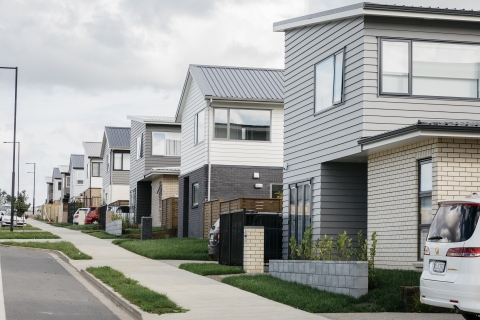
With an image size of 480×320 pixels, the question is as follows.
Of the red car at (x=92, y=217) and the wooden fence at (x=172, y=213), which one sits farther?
the red car at (x=92, y=217)

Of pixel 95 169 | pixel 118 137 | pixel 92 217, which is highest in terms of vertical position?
pixel 118 137

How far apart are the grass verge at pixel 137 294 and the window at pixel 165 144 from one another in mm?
26808

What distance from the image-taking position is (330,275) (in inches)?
609

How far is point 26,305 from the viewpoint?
547 inches

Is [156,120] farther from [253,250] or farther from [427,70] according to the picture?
[427,70]

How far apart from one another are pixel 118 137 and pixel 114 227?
2135 cm

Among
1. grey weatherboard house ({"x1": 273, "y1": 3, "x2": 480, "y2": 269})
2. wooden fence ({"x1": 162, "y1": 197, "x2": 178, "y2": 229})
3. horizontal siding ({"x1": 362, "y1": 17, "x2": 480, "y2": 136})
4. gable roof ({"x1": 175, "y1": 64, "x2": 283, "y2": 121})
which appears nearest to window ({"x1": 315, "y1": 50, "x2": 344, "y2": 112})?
grey weatherboard house ({"x1": 273, "y1": 3, "x2": 480, "y2": 269})

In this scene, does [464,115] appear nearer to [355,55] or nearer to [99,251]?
[355,55]

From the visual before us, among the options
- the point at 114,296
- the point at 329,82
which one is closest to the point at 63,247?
the point at 329,82

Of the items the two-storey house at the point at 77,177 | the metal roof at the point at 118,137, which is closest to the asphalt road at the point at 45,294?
the metal roof at the point at 118,137

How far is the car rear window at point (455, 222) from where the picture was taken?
10.8 meters

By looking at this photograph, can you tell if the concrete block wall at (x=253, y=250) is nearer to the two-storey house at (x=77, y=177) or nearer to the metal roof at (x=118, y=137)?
the metal roof at (x=118, y=137)

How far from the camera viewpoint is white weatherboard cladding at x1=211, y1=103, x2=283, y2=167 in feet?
108

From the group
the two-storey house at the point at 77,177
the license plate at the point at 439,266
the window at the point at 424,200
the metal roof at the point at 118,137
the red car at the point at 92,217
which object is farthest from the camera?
the two-storey house at the point at 77,177
